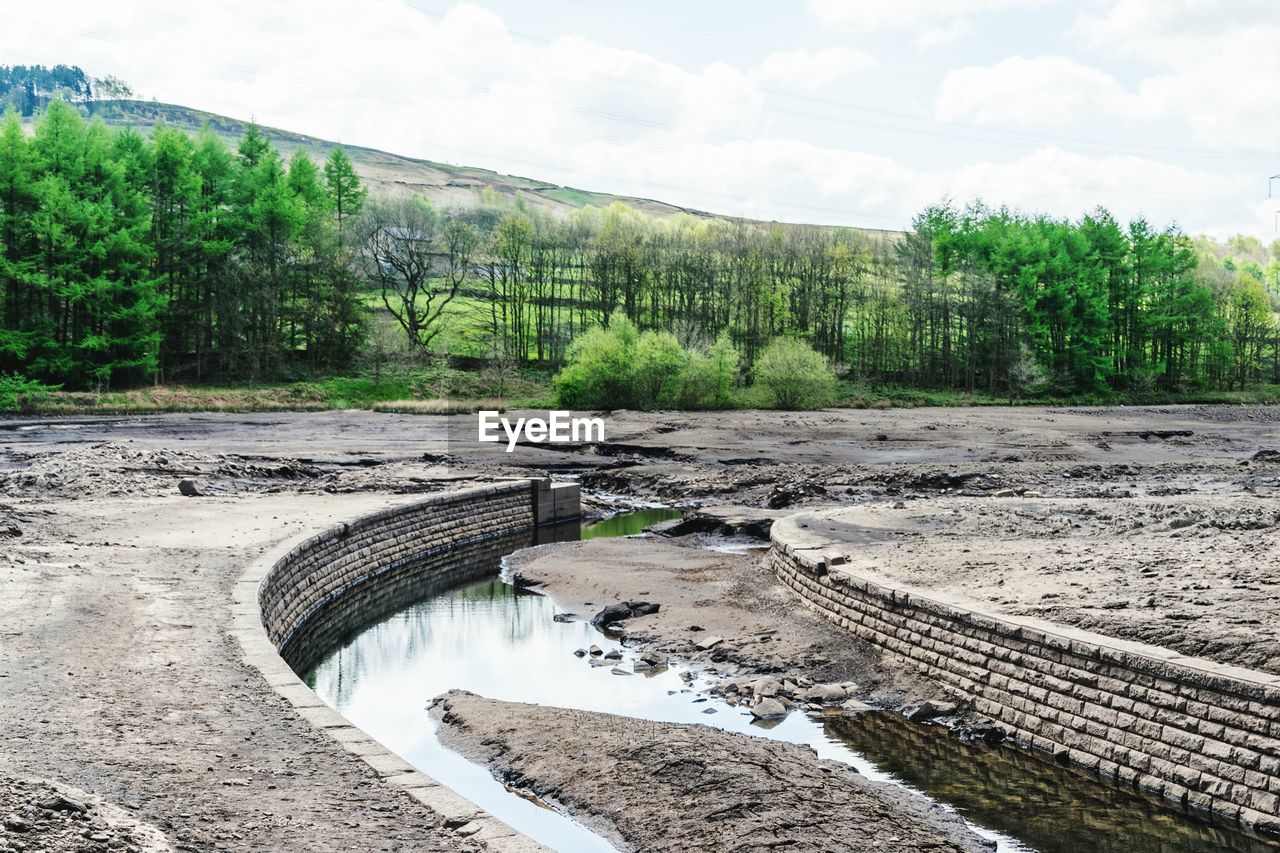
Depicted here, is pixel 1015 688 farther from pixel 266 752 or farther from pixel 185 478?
pixel 185 478

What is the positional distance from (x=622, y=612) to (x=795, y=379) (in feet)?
137

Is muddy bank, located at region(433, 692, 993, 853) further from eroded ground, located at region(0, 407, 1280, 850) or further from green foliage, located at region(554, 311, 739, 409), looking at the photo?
green foliage, located at region(554, 311, 739, 409)

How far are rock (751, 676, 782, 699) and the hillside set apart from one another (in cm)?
14607

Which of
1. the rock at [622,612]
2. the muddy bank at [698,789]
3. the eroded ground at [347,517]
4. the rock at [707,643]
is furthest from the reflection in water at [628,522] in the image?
the muddy bank at [698,789]

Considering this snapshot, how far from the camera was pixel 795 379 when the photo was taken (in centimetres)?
5775

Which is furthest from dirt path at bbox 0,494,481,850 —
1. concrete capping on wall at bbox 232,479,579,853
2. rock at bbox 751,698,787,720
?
rock at bbox 751,698,787,720

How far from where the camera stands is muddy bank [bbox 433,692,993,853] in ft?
26.9

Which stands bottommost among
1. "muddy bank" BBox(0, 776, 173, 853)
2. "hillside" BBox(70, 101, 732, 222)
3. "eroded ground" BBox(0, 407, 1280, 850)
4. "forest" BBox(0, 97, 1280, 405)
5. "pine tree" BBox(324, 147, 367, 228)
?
"eroded ground" BBox(0, 407, 1280, 850)

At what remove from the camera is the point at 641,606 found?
56.8 feet

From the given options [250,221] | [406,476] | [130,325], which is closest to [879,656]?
[406,476]

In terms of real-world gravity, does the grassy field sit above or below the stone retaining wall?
above

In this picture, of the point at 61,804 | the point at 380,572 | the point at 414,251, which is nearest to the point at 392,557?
the point at 380,572

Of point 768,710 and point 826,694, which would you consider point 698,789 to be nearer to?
point 768,710

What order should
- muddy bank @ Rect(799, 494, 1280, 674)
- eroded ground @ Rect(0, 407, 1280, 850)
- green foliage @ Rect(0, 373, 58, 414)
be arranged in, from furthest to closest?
1. green foliage @ Rect(0, 373, 58, 414)
2. muddy bank @ Rect(799, 494, 1280, 674)
3. eroded ground @ Rect(0, 407, 1280, 850)
